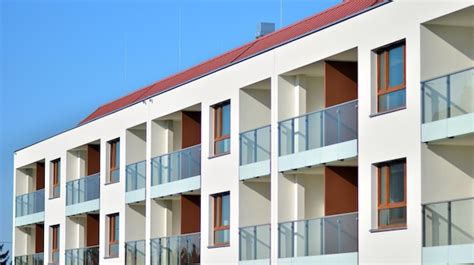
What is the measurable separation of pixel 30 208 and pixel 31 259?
225 centimetres

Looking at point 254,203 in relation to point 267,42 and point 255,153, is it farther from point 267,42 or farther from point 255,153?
point 267,42

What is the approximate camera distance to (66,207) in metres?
49.6

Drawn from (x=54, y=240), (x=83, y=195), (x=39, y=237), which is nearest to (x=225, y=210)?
(x=83, y=195)

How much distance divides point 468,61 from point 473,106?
1900 mm

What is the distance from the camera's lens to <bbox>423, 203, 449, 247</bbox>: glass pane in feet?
85.1

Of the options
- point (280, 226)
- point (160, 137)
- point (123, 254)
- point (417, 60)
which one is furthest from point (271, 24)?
point (417, 60)

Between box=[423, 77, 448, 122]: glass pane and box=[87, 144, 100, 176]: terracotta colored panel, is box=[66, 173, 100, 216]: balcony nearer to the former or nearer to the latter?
box=[87, 144, 100, 176]: terracotta colored panel

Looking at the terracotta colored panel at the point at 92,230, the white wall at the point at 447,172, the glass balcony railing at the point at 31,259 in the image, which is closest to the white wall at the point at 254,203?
the white wall at the point at 447,172

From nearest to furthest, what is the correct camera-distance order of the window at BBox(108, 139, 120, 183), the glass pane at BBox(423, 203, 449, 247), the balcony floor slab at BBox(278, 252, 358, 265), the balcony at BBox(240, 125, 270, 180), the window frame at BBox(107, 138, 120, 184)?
the glass pane at BBox(423, 203, 449, 247) → the balcony floor slab at BBox(278, 252, 358, 265) → the balcony at BBox(240, 125, 270, 180) → the window at BBox(108, 139, 120, 183) → the window frame at BBox(107, 138, 120, 184)

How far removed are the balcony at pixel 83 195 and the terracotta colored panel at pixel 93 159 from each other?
626 mm

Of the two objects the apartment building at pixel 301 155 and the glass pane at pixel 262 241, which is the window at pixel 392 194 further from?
the glass pane at pixel 262 241

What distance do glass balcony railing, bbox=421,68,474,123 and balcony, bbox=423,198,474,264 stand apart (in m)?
1.91

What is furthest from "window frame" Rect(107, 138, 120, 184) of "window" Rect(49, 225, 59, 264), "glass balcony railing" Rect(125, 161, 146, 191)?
"window" Rect(49, 225, 59, 264)

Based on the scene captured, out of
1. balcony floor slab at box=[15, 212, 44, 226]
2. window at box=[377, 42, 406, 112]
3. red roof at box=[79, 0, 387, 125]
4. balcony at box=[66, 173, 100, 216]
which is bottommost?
balcony floor slab at box=[15, 212, 44, 226]
